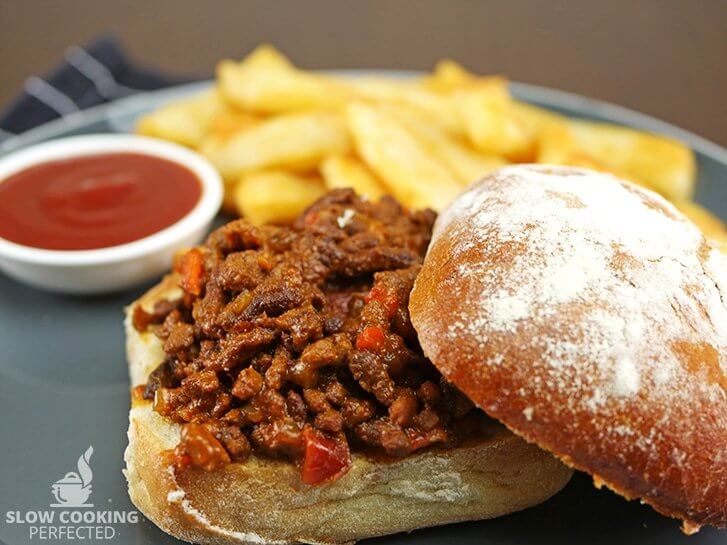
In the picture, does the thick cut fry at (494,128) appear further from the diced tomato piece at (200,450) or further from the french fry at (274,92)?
the diced tomato piece at (200,450)

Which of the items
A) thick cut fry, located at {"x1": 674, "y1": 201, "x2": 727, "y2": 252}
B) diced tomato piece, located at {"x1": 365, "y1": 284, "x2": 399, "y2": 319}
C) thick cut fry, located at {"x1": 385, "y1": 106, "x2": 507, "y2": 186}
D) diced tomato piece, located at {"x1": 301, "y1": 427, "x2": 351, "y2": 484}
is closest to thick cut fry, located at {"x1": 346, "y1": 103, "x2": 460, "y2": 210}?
thick cut fry, located at {"x1": 385, "y1": 106, "x2": 507, "y2": 186}

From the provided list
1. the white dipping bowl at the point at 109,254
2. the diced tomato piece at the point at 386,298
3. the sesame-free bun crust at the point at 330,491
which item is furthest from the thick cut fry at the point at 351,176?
the sesame-free bun crust at the point at 330,491

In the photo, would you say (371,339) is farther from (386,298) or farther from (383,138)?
(383,138)

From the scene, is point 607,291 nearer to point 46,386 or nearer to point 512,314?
point 512,314

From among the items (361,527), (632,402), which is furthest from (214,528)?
(632,402)

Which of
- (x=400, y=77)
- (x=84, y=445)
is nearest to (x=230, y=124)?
(x=400, y=77)
